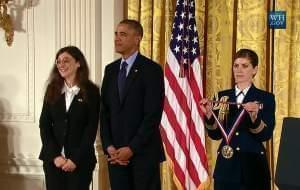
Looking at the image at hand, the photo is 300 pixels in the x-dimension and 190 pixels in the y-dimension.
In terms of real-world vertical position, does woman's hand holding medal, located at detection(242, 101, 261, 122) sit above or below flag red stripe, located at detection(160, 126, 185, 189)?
above

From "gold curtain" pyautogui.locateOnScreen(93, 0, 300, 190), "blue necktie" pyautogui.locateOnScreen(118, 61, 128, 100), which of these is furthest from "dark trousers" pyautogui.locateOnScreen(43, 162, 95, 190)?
"gold curtain" pyautogui.locateOnScreen(93, 0, 300, 190)

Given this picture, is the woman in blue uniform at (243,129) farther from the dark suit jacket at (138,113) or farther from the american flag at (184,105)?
the american flag at (184,105)

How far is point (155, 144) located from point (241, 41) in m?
1.60

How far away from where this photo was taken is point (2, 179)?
14.9 feet

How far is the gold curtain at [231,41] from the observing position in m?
4.43

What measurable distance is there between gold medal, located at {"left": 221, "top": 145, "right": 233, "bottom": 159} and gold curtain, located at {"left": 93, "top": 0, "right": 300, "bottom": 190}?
152 cm

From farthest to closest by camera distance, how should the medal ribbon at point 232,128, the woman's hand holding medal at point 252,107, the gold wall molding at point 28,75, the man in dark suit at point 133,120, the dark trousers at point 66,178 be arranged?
the gold wall molding at point 28,75 < the dark trousers at point 66,178 < the man in dark suit at point 133,120 < the medal ribbon at point 232,128 < the woman's hand holding medal at point 252,107

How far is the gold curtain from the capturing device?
4.43 meters

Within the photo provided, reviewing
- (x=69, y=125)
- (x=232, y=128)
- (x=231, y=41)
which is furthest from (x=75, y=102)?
(x=231, y=41)

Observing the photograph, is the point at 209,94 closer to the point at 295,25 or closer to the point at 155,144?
the point at 295,25

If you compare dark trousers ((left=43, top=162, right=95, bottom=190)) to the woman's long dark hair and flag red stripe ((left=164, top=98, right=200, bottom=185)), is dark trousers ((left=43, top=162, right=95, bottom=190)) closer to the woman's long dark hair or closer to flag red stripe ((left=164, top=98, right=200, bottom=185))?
the woman's long dark hair

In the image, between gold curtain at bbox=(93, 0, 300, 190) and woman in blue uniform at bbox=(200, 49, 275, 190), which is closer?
woman in blue uniform at bbox=(200, 49, 275, 190)

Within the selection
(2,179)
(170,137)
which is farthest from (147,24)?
(2,179)

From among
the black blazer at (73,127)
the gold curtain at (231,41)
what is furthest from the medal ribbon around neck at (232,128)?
the gold curtain at (231,41)
